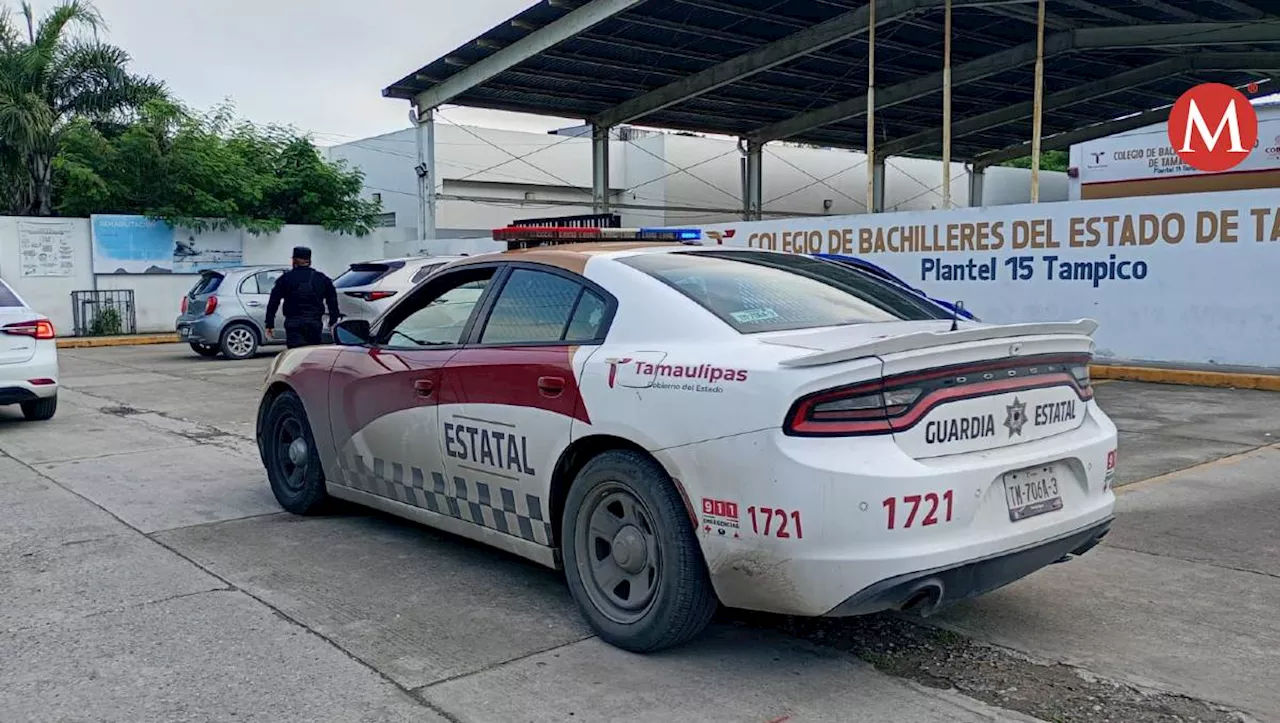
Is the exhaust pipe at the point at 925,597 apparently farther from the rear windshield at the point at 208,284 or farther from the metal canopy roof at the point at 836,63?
the metal canopy roof at the point at 836,63

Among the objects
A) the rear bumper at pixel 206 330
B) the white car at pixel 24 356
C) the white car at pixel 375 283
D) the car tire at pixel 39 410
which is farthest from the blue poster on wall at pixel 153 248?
the white car at pixel 24 356

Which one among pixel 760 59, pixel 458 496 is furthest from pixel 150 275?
pixel 458 496

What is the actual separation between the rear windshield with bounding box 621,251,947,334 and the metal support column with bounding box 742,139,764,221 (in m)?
27.9

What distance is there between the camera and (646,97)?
26.9 meters

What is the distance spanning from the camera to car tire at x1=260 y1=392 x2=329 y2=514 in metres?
6.07

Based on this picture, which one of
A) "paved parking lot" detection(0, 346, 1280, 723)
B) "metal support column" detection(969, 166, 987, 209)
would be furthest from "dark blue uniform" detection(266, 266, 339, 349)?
"metal support column" detection(969, 166, 987, 209)

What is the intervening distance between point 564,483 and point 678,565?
74 centimetres

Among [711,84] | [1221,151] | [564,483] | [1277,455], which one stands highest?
[711,84]

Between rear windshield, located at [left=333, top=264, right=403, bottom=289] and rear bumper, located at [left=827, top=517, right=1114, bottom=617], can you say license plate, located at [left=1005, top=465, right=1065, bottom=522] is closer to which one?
rear bumper, located at [left=827, top=517, right=1114, bottom=617]

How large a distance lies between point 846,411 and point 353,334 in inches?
126

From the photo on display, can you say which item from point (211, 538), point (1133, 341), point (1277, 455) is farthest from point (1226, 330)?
point (211, 538)

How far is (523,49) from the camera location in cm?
2211

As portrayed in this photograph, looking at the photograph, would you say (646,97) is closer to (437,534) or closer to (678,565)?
(437,534)

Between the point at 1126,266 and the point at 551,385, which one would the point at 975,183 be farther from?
the point at 551,385
